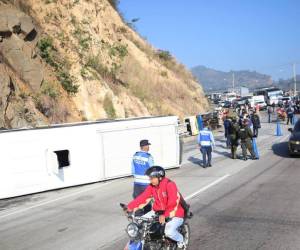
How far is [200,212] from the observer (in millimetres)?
10992

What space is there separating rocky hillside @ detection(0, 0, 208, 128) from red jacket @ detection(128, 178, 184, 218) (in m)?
16.4

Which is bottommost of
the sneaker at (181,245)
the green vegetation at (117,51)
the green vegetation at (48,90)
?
the sneaker at (181,245)

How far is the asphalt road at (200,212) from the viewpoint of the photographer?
8.98 metres

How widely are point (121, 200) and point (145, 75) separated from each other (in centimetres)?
3443

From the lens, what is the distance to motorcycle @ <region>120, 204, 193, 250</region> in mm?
6512

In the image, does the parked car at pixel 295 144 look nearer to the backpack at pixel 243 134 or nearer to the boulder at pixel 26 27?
the backpack at pixel 243 134

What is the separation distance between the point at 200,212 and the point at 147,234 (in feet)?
14.6

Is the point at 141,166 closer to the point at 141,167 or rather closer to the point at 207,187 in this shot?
the point at 141,167

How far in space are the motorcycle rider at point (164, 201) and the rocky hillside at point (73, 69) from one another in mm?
16443

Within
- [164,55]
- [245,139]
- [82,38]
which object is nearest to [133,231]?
[245,139]

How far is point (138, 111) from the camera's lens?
125ft

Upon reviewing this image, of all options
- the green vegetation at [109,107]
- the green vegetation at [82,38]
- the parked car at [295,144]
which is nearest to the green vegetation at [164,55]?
the green vegetation at [82,38]

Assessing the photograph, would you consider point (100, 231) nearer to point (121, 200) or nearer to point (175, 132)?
point (121, 200)

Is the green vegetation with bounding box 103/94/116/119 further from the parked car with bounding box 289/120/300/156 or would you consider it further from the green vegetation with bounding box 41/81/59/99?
the parked car with bounding box 289/120/300/156
